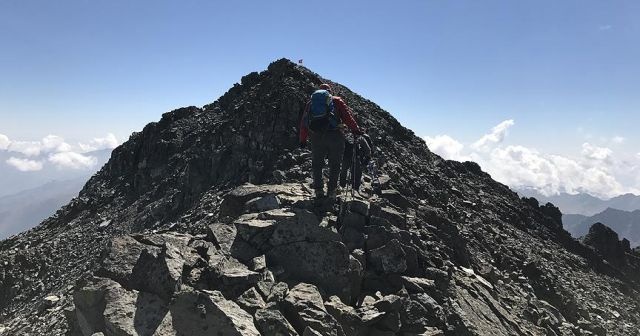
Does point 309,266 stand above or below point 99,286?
above

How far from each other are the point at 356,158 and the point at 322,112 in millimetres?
3083

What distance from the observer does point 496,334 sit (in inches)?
527

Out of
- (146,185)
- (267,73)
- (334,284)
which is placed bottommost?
(334,284)

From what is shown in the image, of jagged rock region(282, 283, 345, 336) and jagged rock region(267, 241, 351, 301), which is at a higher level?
jagged rock region(267, 241, 351, 301)

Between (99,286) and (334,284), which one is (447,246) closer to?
(334,284)

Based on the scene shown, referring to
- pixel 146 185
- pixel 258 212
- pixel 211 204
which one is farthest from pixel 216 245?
pixel 146 185

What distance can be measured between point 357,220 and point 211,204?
12923mm

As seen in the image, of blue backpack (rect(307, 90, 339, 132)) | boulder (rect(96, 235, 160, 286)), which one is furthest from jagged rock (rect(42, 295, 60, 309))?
blue backpack (rect(307, 90, 339, 132))

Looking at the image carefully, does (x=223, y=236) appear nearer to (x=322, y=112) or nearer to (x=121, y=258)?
(x=121, y=258)

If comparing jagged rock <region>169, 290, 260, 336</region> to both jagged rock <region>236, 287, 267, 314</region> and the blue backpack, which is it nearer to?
jagged rock <region>236, 287, 267, 314</region>

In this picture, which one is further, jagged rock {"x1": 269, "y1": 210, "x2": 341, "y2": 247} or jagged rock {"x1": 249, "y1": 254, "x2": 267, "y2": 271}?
jagged rock {"x1": 269, "y1": 210, "x2": 341, "y2": 247}

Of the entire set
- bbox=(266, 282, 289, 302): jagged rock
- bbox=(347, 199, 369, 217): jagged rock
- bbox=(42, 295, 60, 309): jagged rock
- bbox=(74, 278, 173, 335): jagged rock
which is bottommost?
bbox=(42, 295, 60, 309): jagged rock

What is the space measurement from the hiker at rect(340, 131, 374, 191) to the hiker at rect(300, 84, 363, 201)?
0.85 meters

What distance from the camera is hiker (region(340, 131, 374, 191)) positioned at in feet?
55.9
